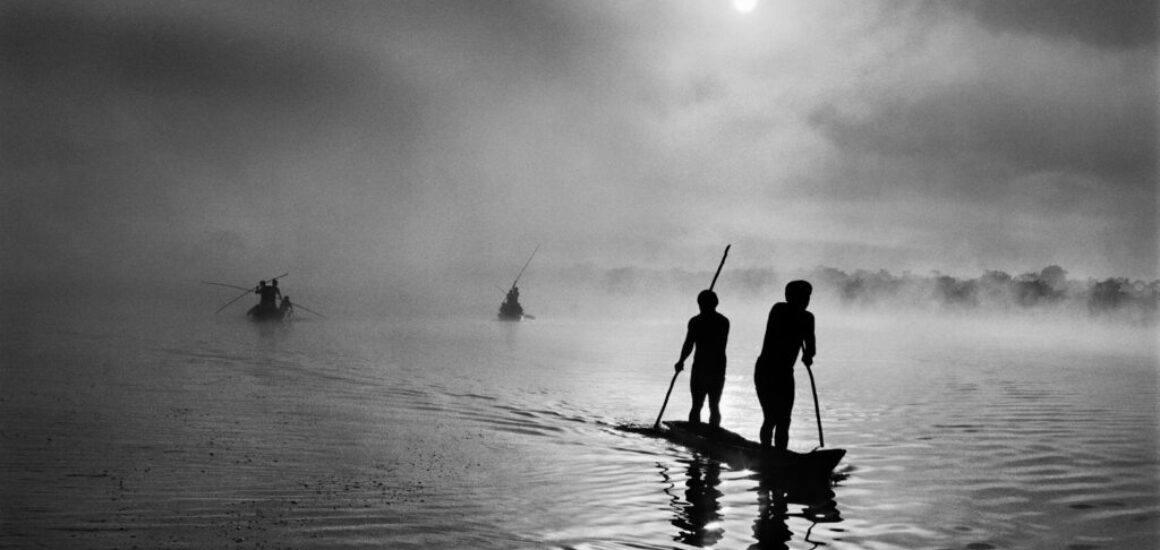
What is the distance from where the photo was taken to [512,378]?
25609 mm

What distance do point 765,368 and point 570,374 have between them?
1718 cm

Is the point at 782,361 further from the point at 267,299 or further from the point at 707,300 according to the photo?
the point at 267,299

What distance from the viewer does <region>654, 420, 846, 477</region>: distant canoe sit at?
9.73 m

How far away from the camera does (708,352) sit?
13.7 m

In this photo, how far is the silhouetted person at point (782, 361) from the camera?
35.3 feet

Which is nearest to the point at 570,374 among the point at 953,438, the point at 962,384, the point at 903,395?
the point at 903,395

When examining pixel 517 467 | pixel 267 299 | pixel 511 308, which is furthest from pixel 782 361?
pixel 511 308

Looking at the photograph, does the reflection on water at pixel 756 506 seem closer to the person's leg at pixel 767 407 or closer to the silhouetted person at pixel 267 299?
the person's leg at pixel 767 407

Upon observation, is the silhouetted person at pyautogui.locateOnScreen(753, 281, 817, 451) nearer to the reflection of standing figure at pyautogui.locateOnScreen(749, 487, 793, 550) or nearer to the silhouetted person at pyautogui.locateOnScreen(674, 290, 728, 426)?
the reflection of standing figure at pyautogui.locateOnScreen(749, 487, 793, 550)

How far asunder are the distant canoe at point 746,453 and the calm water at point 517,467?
0.29 meters

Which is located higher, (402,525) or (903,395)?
(903,395)

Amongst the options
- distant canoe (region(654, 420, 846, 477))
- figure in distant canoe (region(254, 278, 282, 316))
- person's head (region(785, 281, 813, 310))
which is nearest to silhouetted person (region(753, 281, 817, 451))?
person's head (region(785, 281, 813, 310))

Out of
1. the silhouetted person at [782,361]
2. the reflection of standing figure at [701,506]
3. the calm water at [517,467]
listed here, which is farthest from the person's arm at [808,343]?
the reflection of standing figure at [701,506]

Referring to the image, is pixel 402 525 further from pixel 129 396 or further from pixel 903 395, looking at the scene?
pixel 903 395
